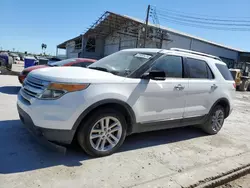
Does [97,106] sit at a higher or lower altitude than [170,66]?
lower

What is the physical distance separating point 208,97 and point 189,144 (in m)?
1.07

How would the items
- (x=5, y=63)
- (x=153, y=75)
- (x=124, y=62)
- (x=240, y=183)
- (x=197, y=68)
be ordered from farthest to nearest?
(x=5, y=63) < (x=197, y=68) < (x=124, y=62) < (x=153, y=75) < (x=240, y=183)

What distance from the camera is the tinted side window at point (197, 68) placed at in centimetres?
471

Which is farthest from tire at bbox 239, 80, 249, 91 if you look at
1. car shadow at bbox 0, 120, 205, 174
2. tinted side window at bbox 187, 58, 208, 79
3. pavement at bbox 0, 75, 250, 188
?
car shadow at bbox 0, 120, 205, 174

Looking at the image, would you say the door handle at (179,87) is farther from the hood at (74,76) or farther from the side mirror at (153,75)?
the hood at (74,76)

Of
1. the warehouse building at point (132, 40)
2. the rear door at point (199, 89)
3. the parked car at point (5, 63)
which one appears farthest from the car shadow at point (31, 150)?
the warehouse building at point (132, 40)

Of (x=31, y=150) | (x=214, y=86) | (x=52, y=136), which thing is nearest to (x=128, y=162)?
(x=52, y=136)

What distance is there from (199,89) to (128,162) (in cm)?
216

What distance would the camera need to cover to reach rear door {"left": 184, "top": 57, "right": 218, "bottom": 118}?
4.64 meters

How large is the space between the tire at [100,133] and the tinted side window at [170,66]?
3.67 ft

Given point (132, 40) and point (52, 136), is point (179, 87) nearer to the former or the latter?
point (52, 136)

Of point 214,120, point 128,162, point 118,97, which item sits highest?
point 118,97

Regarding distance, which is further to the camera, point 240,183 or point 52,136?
point 240,183

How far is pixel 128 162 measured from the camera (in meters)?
3.60
